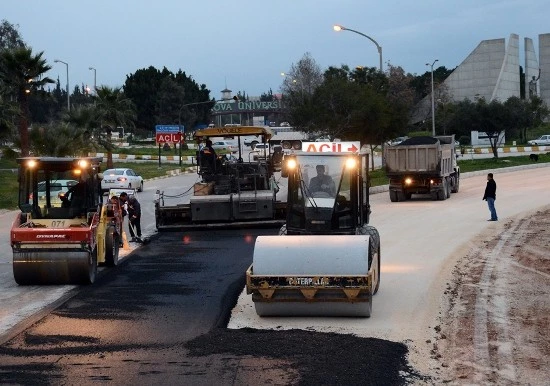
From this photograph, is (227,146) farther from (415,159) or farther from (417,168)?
(417,168)

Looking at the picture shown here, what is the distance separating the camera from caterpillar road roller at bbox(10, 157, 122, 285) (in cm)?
1723

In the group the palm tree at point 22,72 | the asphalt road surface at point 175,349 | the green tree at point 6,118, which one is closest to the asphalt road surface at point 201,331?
the asphalt road surface at point 175,349

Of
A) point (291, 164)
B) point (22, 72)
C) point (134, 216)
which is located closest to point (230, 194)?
point (134, 216)

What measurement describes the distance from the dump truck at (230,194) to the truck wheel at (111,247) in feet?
22.8

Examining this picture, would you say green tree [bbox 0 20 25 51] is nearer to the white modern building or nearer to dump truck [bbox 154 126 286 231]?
the white modern building

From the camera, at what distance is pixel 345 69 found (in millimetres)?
→ 80812

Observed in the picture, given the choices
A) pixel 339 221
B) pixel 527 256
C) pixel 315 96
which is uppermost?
pixel 315 96

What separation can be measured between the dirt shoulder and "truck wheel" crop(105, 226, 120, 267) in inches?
290

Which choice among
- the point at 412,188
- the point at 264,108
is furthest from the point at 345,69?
the point at 264,108

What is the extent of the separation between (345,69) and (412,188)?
141ft

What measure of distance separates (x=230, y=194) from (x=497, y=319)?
565 inches

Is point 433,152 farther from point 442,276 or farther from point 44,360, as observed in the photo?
point 44,360

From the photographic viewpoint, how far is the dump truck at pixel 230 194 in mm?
27125

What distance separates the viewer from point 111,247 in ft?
65.3
